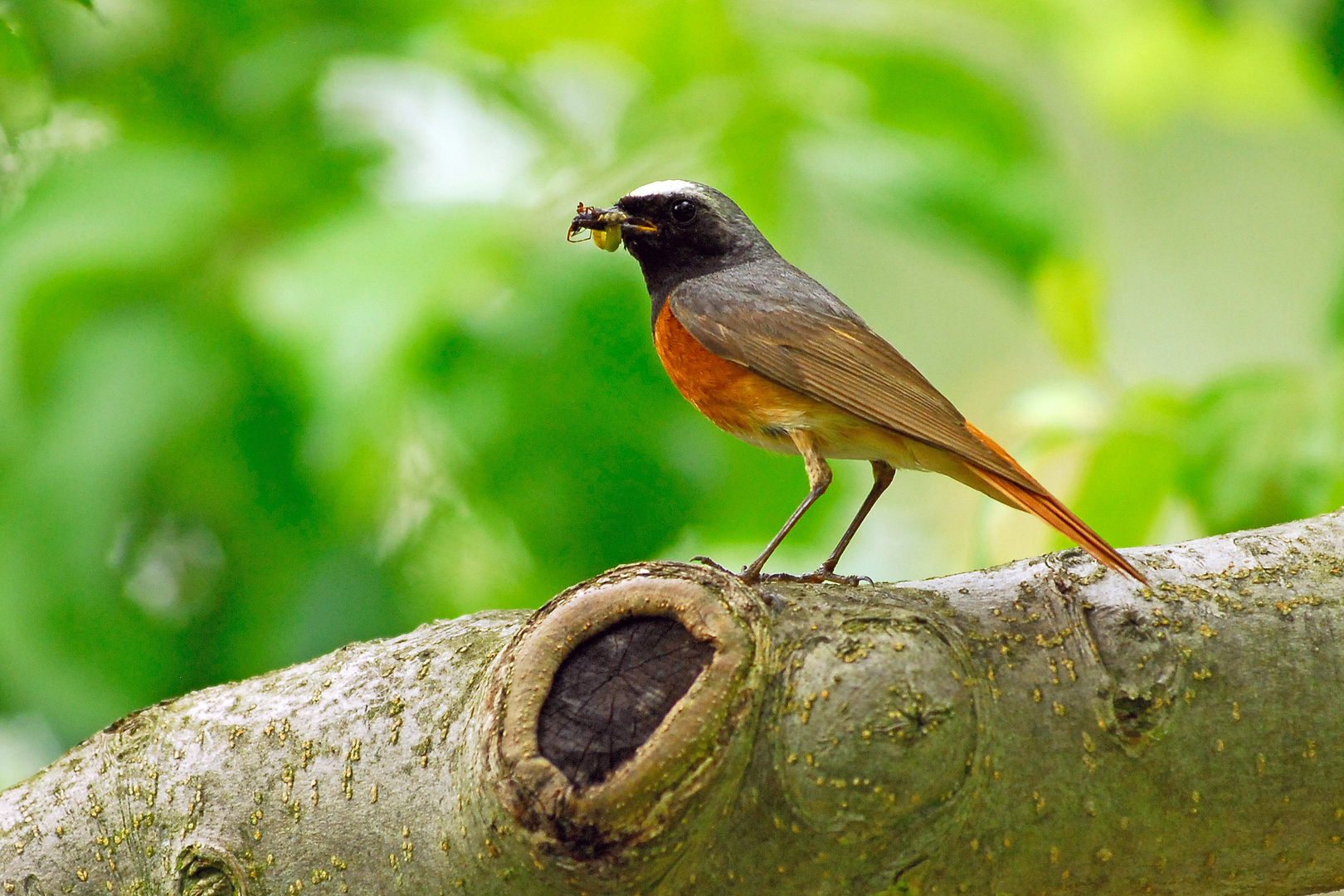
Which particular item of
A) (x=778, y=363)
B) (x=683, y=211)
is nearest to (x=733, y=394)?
(x=778, y=363)

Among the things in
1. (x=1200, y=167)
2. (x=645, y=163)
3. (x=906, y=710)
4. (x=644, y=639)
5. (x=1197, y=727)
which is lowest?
(x=644, y=639)

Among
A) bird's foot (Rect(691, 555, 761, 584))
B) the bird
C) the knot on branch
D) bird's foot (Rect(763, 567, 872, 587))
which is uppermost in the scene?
the bird

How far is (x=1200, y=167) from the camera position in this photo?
782 centimetres

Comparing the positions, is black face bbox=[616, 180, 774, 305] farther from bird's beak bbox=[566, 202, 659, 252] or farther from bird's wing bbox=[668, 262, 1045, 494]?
bird's wing bbox=[668, 262, 1045, 494]

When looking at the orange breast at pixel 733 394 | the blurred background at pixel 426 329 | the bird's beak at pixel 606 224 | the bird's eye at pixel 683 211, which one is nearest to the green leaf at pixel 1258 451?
the blurred background at pixel 426 329

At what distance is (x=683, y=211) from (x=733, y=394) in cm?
62

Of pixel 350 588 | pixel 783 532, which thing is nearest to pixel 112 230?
pixel 350 588

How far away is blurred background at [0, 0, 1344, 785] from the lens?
3.18 m

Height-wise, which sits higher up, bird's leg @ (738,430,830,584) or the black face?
the black face

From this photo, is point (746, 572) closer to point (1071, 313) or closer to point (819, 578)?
point (819, 578)

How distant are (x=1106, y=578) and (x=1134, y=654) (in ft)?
0.67

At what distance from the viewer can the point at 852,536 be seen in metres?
3.14

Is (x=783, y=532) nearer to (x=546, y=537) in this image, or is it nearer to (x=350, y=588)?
(x=546, y=537)

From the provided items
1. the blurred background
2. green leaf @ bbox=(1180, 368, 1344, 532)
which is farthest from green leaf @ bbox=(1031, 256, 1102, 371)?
green leaf @ bbox=(1180, 368, 1344, 532)
